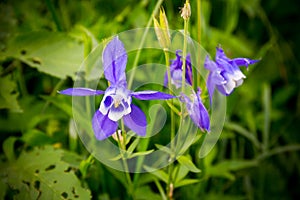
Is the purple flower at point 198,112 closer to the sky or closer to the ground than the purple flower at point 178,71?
closer to the ground

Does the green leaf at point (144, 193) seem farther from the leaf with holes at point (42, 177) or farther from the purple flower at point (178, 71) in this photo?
the purple flower at point (178, 71)

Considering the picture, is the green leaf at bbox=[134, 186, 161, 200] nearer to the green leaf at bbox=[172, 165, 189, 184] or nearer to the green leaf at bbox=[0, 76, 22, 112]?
the green leaf at bbox=[172, 165, 189, 184]

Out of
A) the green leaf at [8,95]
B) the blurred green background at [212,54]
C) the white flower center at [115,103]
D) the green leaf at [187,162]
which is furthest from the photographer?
the blurred green background at [212,54]

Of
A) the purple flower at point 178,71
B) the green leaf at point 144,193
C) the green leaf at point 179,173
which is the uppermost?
the purple flower at point 178,71

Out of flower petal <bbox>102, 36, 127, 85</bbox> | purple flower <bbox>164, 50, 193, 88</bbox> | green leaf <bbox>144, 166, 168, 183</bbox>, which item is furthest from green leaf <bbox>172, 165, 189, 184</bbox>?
flower petal <bbox>102, 36, 127, 85</bbox>

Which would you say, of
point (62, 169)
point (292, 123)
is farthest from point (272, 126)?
point (62, 169)

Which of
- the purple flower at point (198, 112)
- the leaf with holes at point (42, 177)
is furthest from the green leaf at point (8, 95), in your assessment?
the purple flower at point (198, 112)

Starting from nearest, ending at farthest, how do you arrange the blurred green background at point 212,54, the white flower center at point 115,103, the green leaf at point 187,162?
1. the white flower center at point 115,103
2. the green leaf at point 187,162
3. the blurred green background at point 212,54

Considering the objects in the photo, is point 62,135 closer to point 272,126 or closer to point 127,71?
point 127,71
